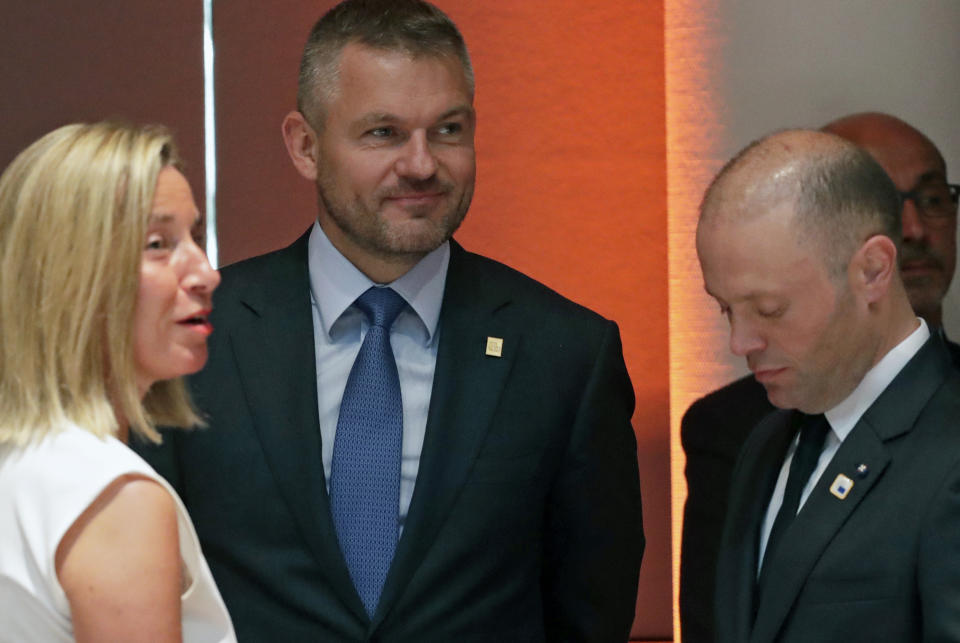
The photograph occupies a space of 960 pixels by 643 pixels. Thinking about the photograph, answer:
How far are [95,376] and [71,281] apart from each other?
124 millimetres

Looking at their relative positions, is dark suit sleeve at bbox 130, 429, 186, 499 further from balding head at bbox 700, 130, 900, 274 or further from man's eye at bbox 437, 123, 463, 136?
balding head at bbox 700, 130, 900, 274

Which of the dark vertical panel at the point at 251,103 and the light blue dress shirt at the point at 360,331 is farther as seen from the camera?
the dark vertical panel at the point at 251,103

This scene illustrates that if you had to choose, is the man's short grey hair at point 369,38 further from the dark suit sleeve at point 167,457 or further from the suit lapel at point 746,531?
the suit lapel at point 746,531

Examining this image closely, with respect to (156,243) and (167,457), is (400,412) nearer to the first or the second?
(167,457)

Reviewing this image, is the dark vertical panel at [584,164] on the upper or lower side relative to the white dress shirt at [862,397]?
upper

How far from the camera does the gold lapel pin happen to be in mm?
2553

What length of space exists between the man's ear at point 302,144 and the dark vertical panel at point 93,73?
849mm

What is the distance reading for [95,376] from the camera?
1.68m

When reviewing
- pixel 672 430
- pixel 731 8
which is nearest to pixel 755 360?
pixel 672 430

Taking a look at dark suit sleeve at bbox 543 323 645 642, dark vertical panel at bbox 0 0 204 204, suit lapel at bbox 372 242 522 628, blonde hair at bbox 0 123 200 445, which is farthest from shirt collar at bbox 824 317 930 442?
dark vertical panel at bbox 0 0 204 204

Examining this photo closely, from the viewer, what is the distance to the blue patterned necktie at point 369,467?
2.38 m

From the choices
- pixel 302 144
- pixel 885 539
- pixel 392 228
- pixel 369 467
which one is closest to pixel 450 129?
pixel 392 228

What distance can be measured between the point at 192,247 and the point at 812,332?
0.96 m

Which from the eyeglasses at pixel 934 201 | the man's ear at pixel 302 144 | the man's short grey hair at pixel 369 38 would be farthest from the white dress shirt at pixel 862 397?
the eyeglasses at pixel 934 201
